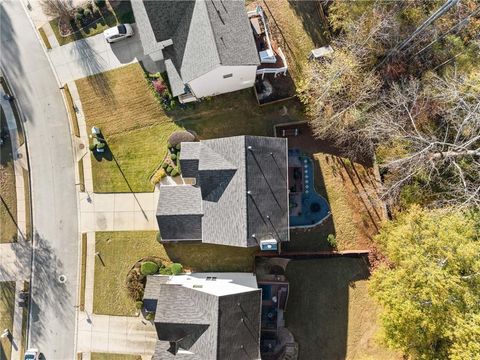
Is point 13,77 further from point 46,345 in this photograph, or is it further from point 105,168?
point 46,345

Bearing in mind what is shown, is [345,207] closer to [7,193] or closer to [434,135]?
[434,135]

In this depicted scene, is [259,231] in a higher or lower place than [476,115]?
lower

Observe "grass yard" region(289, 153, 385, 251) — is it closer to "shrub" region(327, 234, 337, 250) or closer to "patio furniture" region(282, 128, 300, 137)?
"shrub" region(327, 234, 337, 250)

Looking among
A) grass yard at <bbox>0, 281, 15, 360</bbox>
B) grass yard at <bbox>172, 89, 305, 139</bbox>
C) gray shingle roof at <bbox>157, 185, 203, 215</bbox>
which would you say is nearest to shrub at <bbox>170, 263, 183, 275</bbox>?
gray shingle roof at <bbox>157, 185, 203, 215</bbox>

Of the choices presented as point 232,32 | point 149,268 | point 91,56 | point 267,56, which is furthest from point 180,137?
point 149,268

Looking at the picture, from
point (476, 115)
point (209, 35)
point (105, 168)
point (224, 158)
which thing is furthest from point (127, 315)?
point (476, 115)

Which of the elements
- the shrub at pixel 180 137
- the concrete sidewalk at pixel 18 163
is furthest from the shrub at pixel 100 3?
the shrub at pixel 180 137

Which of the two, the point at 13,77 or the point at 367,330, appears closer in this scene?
the point at 367,330
